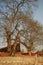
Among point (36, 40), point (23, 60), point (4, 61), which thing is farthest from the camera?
point (36, 40)

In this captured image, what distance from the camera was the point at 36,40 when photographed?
43.8 meters

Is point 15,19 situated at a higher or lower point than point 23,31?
higher

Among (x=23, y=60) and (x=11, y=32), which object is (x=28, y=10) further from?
(x=23, y=60)

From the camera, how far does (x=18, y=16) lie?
88.7 feet

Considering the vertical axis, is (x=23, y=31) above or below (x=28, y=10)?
below

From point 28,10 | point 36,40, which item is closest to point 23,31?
point 28,10

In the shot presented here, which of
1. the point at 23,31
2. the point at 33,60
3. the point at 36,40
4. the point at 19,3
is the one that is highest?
the point at 19,3

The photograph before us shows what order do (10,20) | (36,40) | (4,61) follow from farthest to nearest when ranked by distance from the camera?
(36,40), (10,20), (4,61)

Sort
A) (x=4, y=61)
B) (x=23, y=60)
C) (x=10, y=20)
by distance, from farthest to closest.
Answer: (x=10, y=20)
(x=23, y=60)
(x=4, y=61)

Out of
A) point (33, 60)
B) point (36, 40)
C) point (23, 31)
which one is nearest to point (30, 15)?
point (23, 31)

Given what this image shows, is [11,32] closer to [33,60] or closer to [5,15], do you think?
[5,15]

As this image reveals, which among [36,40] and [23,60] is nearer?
[23,60]

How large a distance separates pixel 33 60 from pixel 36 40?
2684cm

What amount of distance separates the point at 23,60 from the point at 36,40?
27.3 meters
